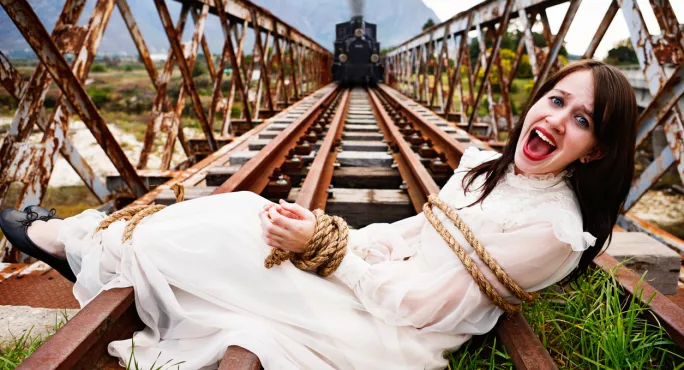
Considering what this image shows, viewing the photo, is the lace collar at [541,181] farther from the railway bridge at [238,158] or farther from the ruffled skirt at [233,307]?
the ruffled skirt at [233,307]

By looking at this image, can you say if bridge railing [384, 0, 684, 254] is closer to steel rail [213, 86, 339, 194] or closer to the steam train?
steel rail [213, 86, 339, 194]

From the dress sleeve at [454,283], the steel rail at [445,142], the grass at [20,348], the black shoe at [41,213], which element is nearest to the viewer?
the dress sleeve at [454,283]

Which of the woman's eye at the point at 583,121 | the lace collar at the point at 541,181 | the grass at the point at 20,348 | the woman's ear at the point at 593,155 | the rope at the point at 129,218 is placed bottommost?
the grass at the point at 20,348

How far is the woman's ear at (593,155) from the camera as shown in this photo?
110 centimetres

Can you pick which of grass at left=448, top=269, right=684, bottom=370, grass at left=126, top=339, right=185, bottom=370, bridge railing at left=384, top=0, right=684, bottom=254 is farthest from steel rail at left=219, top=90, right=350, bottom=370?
bridge railing at left=384, top=0, right=684, bottom=254

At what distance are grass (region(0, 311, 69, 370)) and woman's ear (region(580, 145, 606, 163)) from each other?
1.65 m

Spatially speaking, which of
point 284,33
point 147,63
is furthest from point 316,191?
point 284,33

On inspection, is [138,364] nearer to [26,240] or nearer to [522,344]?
[26,240]

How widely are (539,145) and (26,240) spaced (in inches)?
67.7

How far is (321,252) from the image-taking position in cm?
118

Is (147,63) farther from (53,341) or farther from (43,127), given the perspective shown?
→ (53,341)

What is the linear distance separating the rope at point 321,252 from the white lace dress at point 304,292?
3 cm

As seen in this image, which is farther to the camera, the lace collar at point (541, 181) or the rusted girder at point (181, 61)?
the rusted girder at point (181, 61)

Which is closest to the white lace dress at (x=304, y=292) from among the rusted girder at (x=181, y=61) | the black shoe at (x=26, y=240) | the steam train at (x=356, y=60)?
the black shoe at (x=26, y=240)
